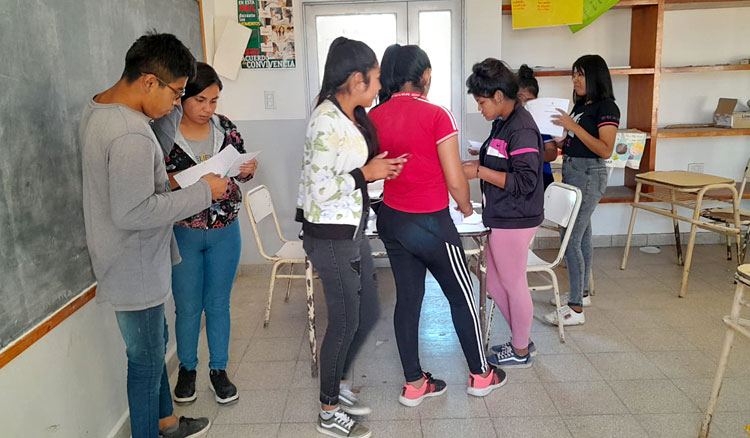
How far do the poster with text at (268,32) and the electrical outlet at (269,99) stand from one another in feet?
0.59

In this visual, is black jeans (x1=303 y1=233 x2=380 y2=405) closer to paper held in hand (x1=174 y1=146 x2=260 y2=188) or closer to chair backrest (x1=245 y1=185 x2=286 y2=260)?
paper held in hand (x1=174 y1=146 x2=260 y2=188)

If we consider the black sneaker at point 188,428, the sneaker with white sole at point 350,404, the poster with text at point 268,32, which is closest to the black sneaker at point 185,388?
the black sneaker at point 188,428

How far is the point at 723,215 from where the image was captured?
3619 millimetres

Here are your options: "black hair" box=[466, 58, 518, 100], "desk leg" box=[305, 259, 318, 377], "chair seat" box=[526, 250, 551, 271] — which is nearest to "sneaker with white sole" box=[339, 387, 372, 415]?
"desk leg" box=[305, 259, 318, 377]

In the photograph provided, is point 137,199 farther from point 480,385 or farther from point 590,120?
point 590,120

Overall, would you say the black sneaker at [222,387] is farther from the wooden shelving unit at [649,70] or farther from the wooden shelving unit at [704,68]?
the wooden shelving unit at [704,68]

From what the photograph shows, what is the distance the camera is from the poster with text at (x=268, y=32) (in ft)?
12.1

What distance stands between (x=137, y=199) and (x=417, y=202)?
0.96 meters

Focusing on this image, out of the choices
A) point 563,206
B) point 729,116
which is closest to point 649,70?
point 729,116

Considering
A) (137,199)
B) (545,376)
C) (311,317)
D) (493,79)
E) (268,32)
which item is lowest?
(545,376)

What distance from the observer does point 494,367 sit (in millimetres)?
2402

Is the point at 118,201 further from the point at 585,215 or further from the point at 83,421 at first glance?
the point at 585,215

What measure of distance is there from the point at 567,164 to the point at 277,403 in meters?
2.03

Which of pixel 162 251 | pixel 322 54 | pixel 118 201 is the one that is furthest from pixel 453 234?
pixel 322 54
